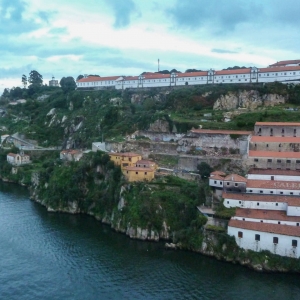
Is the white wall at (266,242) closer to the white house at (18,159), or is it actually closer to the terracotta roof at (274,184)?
the terracotta roof at (274,184)

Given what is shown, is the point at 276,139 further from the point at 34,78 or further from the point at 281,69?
the point at 34,78

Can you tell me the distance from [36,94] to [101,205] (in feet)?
178

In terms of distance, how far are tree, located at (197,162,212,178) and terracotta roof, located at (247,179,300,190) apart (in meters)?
4.55

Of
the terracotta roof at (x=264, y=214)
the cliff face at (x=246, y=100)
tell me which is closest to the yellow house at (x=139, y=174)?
the terracotta roof at (x=264, y=214)

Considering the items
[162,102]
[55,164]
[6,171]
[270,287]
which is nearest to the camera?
[270,287]

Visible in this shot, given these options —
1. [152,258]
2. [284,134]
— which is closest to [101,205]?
[152,258]

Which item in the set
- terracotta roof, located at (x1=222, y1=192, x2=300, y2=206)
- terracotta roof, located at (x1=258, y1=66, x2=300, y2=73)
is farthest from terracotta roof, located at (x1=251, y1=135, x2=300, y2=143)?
terracotta roof, located at (x1=258, y1=66, x2=300, y2=73)

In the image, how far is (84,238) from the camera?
28031 millimetres

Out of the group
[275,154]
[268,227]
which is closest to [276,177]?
[275,154]

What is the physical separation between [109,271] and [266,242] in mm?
9626

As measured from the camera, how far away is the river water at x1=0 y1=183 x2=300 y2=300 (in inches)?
792

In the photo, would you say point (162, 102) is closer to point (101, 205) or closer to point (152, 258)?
point (101, 205)

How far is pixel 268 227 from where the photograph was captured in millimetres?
23172

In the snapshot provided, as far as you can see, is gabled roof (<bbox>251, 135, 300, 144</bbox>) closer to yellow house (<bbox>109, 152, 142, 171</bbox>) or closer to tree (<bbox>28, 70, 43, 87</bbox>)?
yellow house (<bbox>109, 152, 142, 171</bbox>)
